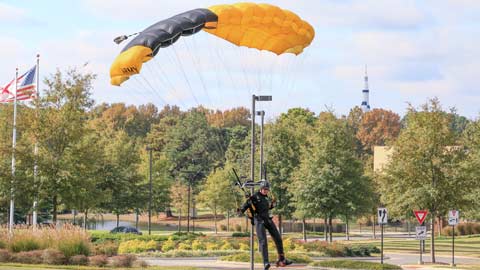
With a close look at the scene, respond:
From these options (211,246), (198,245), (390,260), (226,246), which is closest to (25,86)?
(198,245)

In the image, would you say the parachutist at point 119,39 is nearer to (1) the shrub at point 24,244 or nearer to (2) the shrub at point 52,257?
(2) the shrub at point 52,257

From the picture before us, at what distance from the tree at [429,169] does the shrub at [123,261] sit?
61.3 feet

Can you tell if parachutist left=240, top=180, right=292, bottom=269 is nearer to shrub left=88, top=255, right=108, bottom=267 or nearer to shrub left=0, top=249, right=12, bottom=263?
shrub left=88, top=255, right=108, bottom=267

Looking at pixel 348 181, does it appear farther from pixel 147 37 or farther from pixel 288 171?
pixel 147 37

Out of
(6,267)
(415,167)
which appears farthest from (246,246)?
(6,267)

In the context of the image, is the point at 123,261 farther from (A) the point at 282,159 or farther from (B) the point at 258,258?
(A) the point at 282,159

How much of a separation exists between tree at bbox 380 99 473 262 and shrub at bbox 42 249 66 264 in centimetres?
2033

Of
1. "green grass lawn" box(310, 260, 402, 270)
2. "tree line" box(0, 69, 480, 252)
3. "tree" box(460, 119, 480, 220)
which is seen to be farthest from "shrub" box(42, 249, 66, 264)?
"tree" box(460, 119, 480, 220)

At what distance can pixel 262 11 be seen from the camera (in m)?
26.2

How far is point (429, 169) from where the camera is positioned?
41.5m

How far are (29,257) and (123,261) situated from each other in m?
3.19

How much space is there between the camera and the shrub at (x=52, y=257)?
26391 millimetres

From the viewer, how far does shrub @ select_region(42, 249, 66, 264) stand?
86.6ft

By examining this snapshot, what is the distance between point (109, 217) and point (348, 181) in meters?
69.4
